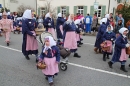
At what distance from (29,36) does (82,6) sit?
18.4 meters

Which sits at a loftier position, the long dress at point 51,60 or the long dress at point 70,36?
the long dress at point 70,36

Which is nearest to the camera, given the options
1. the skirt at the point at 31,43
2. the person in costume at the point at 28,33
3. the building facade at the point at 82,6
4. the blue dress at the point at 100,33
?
the person in costume at the point at 28,33

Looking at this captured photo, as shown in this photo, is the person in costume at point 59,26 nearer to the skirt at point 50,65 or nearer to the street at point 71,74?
the street at point 71,74

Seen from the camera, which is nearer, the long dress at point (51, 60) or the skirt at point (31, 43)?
the long dress at point (51, 60)

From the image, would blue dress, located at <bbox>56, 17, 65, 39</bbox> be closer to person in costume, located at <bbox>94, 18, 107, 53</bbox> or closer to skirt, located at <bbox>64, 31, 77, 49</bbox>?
person in costume, located at <bbox>94, 18, 107, 53</bbox>

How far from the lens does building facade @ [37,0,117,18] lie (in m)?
22.0

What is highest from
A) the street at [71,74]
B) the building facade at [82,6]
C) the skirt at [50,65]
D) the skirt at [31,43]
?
the building facade at [82,6]

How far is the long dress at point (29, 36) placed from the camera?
234 inches

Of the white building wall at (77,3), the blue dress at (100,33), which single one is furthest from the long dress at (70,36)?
the white building wall at (77,3)

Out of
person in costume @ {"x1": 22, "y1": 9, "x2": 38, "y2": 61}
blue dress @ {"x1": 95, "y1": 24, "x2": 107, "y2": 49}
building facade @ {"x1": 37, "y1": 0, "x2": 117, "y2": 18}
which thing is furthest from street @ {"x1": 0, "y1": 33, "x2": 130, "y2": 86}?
building facade @ {"x1": 37, "y1": 0, "x2": 117, "y2": 18}

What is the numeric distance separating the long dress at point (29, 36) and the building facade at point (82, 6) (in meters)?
16.3

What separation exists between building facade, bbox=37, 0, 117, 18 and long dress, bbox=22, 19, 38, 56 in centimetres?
1634

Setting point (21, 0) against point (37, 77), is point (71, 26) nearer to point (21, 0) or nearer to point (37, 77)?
point (37, 77)

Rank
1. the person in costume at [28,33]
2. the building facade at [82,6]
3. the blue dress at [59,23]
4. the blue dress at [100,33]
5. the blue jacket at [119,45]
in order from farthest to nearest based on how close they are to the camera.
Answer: the building facade at [82,6]
the blue dress at [59,23]
the blue dress at [100,33]
the person in costume at [28,33]
the blue jacket at [119,45]
